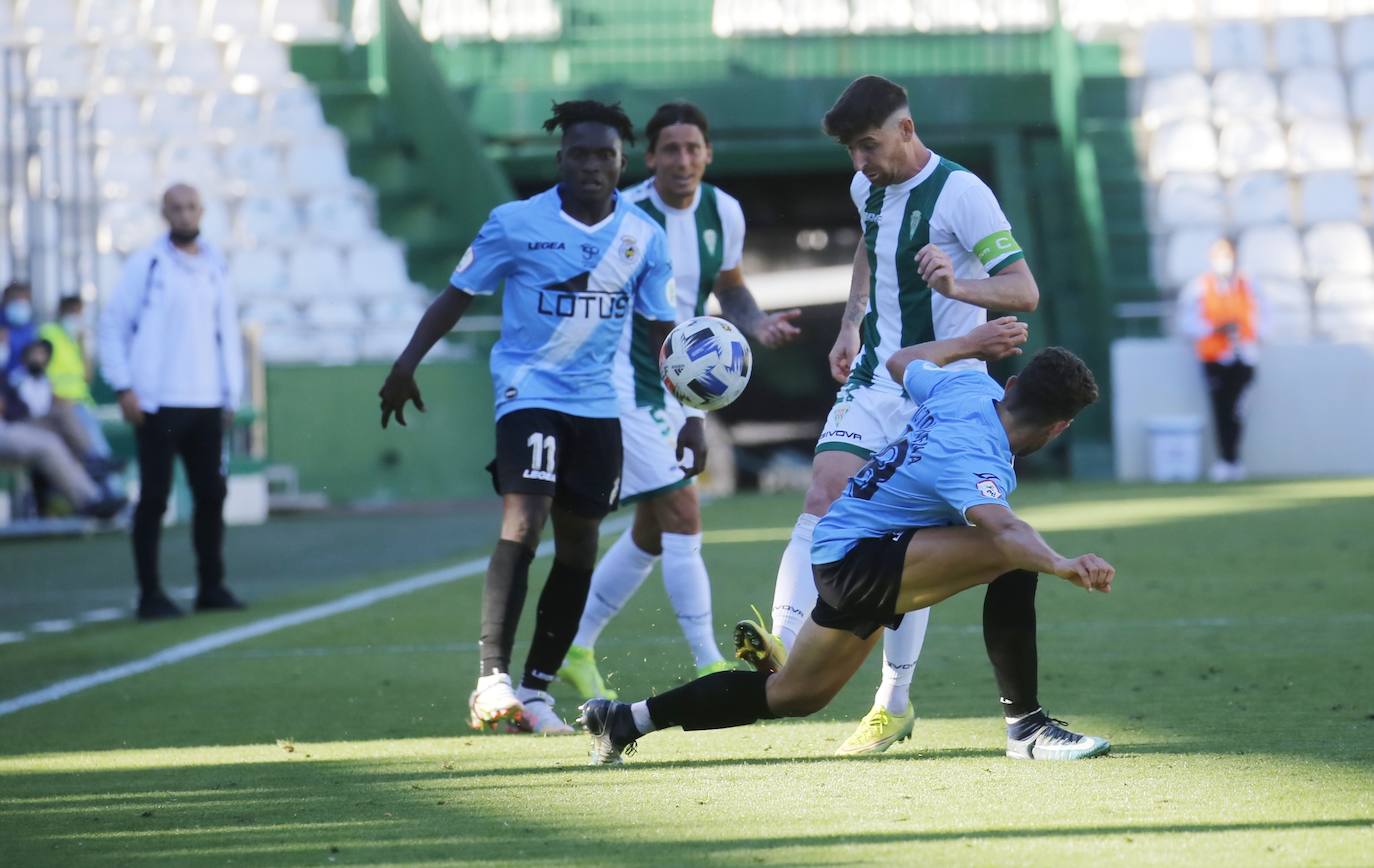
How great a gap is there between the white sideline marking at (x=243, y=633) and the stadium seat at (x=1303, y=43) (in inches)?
511

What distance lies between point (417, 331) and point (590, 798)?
1876 millimetres

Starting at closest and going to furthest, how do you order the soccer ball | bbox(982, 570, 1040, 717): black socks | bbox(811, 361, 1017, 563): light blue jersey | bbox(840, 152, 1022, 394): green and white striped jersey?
bbox(811, 361, 1017, 563): light blue jersey
bbox(982, 570, 1040, 717): black socks
bbox(840, 152, 1022, 394): green and white striped jersey
the soccer ball

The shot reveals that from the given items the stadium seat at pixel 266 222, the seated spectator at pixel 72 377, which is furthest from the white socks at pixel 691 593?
the stadium seat at pixel 266 222

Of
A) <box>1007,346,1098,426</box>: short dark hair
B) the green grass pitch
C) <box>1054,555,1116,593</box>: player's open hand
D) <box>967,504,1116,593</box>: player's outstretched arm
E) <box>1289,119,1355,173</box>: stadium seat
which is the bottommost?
the green grass pitch

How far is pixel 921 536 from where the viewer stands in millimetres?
4914

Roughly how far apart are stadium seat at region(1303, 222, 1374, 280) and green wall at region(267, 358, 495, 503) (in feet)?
27.8

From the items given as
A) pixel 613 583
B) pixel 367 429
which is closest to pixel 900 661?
pixel 613 583

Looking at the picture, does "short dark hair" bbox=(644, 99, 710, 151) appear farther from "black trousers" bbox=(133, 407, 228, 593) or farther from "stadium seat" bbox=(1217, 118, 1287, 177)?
"stadium seat" bbox=(1217, 118, 1287, 177)

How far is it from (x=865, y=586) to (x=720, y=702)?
487mm

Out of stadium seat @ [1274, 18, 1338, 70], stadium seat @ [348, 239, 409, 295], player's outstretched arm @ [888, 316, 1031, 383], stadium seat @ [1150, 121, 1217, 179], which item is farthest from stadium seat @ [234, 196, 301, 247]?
player's outstretched arm @ [888, 316, 1031, 383]

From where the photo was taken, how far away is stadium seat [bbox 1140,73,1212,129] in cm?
2198

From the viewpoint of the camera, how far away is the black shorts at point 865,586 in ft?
16.0

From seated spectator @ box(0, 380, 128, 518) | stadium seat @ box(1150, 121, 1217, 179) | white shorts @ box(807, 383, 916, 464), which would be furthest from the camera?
stadium seat @ box(1150, 121, 1217, 179)

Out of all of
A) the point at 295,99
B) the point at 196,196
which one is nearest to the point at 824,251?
the point at 295,99
